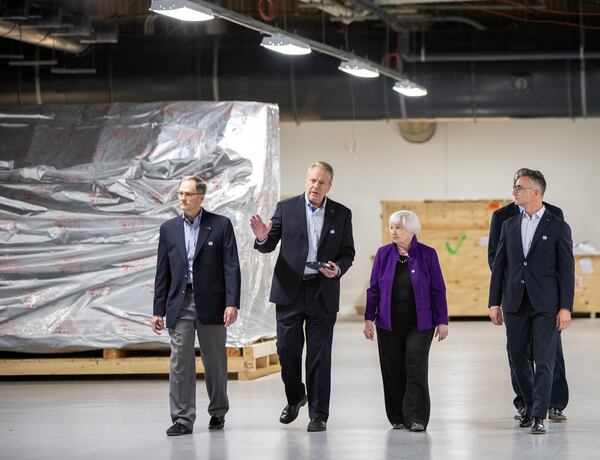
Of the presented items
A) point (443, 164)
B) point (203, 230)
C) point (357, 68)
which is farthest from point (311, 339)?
point (443, 164)

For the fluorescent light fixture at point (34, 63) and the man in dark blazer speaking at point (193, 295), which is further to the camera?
the fluorescent light fixture at point (34, 63)

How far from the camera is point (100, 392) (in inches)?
384

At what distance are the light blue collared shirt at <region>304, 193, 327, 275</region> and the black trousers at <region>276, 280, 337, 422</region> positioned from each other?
0.67 feet

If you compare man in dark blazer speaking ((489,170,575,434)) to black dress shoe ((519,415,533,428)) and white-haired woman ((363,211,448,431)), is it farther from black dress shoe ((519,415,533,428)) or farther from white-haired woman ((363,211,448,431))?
white-haired woman ((363,211,448,431))

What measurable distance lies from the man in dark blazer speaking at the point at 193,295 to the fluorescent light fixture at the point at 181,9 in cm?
130

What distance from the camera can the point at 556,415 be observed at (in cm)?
768

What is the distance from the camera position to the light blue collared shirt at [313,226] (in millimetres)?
7264

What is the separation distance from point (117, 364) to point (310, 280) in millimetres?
3788

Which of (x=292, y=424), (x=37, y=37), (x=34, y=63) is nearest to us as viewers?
(x=292, y=424)

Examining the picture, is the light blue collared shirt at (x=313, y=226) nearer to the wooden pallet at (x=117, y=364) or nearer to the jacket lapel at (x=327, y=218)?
the jacket lapel at (x=327, y=218)

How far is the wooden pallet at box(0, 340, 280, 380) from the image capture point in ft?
34.2

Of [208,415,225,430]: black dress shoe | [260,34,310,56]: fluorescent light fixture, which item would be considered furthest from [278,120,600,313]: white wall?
[208,415,225,430]: black dress shoe

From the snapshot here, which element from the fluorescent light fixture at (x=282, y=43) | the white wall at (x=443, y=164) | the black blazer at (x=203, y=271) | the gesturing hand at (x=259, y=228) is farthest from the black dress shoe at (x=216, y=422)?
the white wall at (x=443, y=164)

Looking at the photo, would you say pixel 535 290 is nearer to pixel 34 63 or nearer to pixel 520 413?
pixel 520 413
